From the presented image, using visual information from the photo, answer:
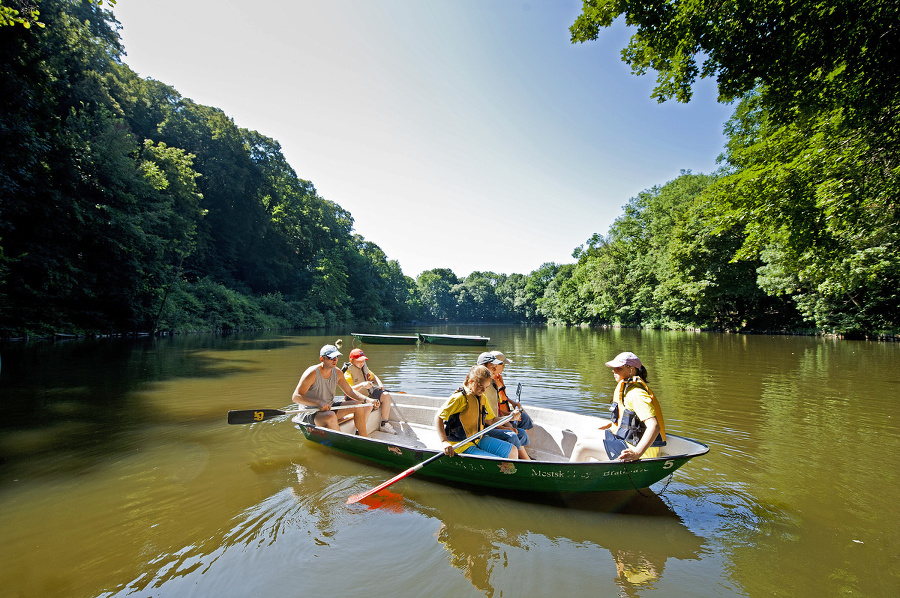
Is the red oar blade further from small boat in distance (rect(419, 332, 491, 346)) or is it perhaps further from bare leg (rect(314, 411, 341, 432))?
small boat in distance (rect(419, 332, 491, 346))

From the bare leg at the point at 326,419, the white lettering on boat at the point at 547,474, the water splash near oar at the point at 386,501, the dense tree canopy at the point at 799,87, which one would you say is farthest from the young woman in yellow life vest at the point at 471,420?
the dense tree canopy at the point at 799,87

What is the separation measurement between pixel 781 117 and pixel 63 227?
1023 inches

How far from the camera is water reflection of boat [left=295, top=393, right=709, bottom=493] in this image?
409 cm

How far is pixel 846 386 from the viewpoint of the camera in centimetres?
1054

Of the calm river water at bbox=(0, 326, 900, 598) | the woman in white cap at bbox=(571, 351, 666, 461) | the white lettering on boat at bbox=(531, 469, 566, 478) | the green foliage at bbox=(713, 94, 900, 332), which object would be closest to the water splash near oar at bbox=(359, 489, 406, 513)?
the calm river water at bbox=(0, 326, 900, 598)

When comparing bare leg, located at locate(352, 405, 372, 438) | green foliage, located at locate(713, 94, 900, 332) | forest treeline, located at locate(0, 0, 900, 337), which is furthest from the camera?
green foliage, located at locate(713, 94, 900, 332)

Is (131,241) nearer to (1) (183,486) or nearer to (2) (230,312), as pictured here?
(2) (230,312)

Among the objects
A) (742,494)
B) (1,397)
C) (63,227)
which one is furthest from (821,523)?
(63,227)

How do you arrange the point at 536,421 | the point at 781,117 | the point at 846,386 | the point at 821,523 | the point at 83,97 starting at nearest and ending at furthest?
the point at 821,523 → the point at 536,421 → the point at 781,117 → the point at 846,386 → the point at 83,97

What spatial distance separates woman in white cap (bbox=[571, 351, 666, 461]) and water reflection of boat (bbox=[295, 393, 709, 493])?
0.58 ft

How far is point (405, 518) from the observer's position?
4.30m

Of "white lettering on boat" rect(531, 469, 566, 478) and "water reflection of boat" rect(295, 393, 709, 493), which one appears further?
"white lettering on boat" rect(531, 469, 566, 478)

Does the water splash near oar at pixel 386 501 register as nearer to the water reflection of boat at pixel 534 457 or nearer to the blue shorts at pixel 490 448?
the water reflection of boat at pixel 534 457

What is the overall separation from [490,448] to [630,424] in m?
1.58
